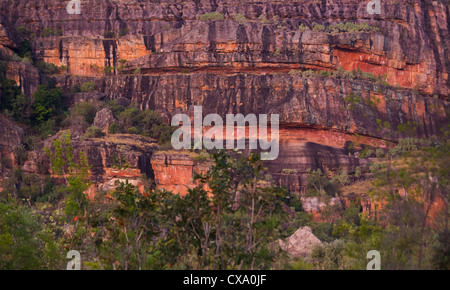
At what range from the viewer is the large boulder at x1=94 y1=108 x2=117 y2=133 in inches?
2071

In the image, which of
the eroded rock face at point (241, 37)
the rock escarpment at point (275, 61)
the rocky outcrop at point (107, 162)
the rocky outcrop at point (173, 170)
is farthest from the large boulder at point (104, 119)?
the eroded rock face at point (241, 37)

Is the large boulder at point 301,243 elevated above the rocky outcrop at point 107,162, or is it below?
below

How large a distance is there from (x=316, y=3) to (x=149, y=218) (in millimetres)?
48637

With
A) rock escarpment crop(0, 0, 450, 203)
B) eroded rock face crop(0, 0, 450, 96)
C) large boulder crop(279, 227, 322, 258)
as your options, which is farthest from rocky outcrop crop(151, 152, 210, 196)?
eroded rock face crop(0, 0, 450, 96)

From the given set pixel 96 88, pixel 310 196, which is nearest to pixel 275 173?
pixel 310 196

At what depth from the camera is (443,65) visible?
2434 inches

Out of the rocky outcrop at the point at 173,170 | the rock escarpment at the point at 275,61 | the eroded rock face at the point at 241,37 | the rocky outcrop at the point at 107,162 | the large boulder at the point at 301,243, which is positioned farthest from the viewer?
the eroded rock face at the point at 241,37

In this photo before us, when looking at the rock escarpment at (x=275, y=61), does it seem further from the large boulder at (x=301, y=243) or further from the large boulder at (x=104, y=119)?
the large boulder at (x=301, y=243)

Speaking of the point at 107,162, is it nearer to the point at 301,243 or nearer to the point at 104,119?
the point at 104,119

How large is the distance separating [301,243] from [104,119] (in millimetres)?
23240

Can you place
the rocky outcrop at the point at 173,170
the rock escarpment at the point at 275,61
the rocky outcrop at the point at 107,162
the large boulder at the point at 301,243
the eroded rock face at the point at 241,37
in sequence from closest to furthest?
the large boulder at the point at 301,243 → the rocky outcrop at the point at 107,162 → the rocky outcrop at the point at 173,170 → the rock escarpment at the point at 275,61 → the eroded rock face at the point at 241,37

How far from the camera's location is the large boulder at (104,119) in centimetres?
5259

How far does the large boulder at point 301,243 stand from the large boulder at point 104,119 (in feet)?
71.4
